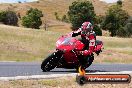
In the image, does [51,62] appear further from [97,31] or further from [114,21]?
[114,21]

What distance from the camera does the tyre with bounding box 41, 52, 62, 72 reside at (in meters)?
15.2

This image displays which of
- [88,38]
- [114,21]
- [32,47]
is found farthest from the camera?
[114,21]

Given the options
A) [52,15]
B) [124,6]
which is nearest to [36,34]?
[52,15]

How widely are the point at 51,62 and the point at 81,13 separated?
336 ft

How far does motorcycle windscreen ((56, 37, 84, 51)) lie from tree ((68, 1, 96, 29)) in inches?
3808

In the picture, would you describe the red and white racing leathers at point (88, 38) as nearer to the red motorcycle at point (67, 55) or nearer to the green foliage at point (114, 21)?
the red motorcycle at point (67, 55)

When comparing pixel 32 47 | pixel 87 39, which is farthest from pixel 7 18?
pixel 87 39

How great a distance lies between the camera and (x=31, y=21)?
11631cm

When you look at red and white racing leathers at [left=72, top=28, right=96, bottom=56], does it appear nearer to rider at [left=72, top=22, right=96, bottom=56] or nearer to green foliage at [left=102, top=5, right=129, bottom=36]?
rider at [left=72, top=22, right=96, bottom=56]

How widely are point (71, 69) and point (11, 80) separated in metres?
4.15

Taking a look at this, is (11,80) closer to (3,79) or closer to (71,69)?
(3,79)

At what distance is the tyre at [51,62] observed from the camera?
15.2m

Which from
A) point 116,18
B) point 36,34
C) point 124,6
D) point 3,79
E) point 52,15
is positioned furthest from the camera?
point 124,6

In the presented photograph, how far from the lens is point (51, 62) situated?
15445 millimetres
